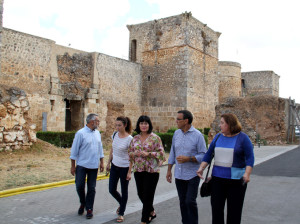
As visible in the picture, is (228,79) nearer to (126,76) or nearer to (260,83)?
(260,83)

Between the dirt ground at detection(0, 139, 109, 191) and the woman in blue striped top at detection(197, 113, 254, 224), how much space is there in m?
4.57

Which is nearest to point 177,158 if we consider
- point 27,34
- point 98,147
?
point 98,147

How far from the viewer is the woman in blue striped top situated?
3447 mm

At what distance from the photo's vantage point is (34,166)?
8.73 metres

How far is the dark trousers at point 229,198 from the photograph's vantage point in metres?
3.45

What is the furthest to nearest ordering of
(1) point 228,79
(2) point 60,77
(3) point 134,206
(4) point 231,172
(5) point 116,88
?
(1) point 228,79, (5) point 116,88, (2) point 60,77, (3) point 134,206, (4) point 231,172

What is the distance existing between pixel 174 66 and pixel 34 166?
1361 cm

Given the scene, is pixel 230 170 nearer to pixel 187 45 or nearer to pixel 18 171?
pixel 18 171

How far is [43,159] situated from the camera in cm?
989

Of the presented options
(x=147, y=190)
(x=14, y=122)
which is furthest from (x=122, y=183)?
(x=14, y=122)

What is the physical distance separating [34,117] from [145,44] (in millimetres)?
9977

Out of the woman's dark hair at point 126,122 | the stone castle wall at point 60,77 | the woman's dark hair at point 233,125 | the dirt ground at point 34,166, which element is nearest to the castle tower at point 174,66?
the stone castle wall at point 60,77

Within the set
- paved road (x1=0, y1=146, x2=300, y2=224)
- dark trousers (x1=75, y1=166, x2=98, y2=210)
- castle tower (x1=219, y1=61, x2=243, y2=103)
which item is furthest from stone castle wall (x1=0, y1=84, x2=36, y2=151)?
castle tower (x1=219, y1=61, x2=243, y2=103)

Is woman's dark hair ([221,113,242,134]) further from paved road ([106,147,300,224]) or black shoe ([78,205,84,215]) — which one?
black shoe ([78,205,84,215])
